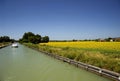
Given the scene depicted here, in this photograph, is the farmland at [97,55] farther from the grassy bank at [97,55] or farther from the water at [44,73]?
the water at [44,73]

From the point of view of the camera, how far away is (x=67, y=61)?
60.7 ft

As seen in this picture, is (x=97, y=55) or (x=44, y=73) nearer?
(x=44, y=73)

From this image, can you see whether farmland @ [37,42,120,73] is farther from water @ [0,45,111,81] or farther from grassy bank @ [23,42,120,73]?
water @ [0,45,111,81]

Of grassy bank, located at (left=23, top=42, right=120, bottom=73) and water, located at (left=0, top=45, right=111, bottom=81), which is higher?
grassy bank, located at (left=23, top=42, right=120, bottom=73)

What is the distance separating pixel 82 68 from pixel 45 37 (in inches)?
4176

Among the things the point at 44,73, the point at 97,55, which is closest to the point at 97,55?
the point at 97,55

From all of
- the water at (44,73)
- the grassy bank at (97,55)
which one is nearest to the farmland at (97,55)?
the grassy bank at (97,55)

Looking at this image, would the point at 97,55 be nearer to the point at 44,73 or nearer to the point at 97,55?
the point at 97,55

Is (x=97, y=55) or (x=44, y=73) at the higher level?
(x=97, y=55)

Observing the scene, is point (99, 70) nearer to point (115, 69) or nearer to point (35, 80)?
point (115, 69)

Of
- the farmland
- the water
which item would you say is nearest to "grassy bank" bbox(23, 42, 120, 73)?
the farmland

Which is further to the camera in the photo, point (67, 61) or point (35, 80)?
point (67, 61)

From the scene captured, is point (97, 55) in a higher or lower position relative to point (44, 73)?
higher

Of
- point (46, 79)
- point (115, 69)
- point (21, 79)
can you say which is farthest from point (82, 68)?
point (21, 79)
